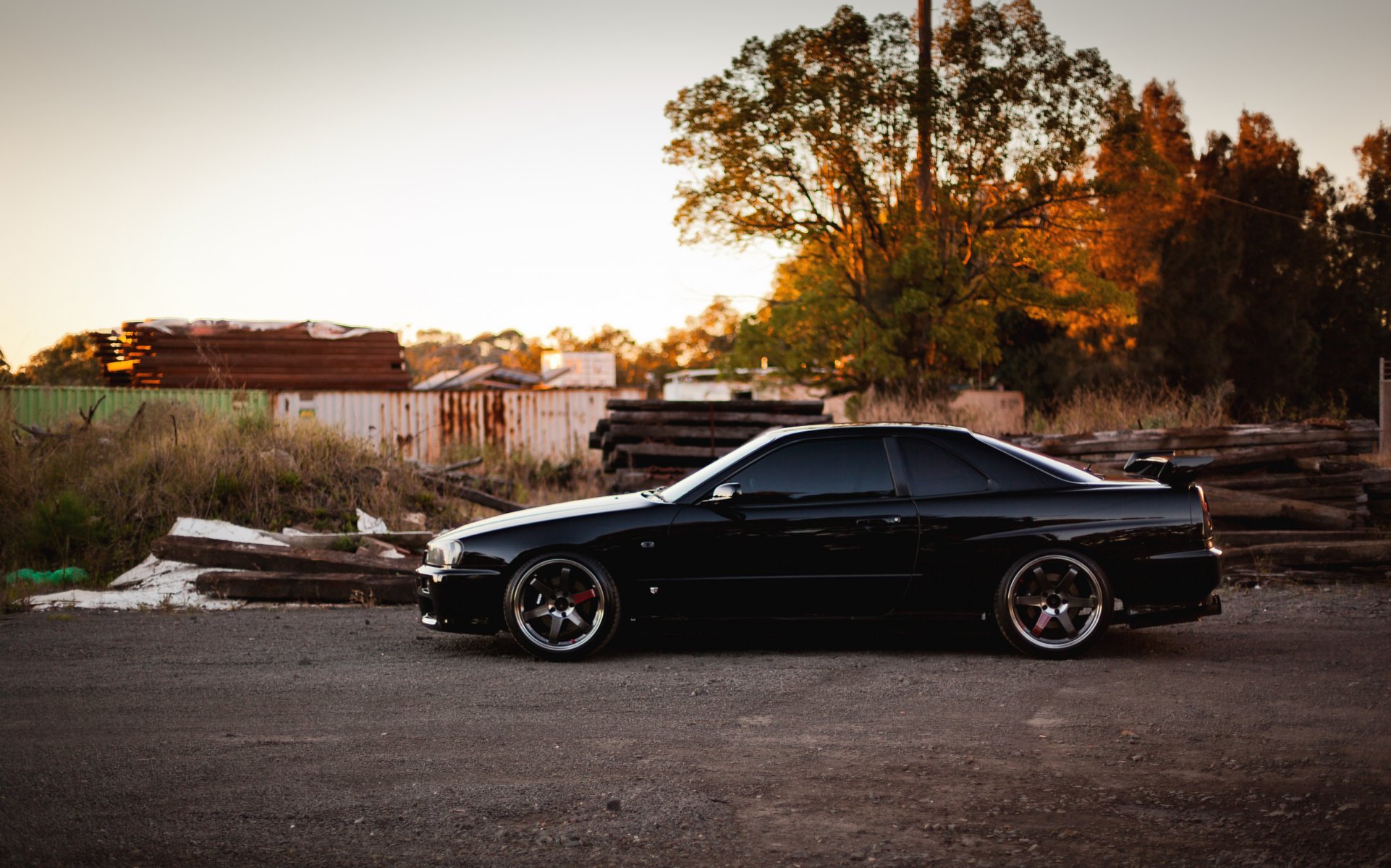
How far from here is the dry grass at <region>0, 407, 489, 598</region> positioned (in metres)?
12.4

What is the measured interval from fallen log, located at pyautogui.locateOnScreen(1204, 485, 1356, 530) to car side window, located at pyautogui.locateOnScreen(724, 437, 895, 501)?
19.1 feet

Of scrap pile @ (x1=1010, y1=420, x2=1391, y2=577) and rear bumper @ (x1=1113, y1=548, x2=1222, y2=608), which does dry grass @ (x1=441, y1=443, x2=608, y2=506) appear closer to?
scrap pile @ (x1=1010, y1=420, x2=1391, y2=577)

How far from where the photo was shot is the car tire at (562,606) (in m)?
→ 7.26

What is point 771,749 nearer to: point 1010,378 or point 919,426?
point 919,426

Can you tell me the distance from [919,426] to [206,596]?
22.6 ft

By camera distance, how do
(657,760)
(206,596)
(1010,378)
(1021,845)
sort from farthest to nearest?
(1010,378) → (206,596) → (657,760) → (1021,845)

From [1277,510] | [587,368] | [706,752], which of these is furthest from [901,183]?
[587,368]

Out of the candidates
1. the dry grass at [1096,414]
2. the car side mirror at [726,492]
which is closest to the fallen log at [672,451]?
the dry grass at [1096,414]

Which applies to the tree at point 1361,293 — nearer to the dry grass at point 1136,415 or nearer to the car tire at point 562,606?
the dry grass at point 1136,415

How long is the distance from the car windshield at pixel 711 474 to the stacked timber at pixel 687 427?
9083mm

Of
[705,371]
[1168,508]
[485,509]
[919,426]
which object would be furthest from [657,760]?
[705,371]

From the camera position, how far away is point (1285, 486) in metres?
12.9

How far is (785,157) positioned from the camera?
2733 cm

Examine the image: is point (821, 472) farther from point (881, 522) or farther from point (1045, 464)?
point (1045, 464)
